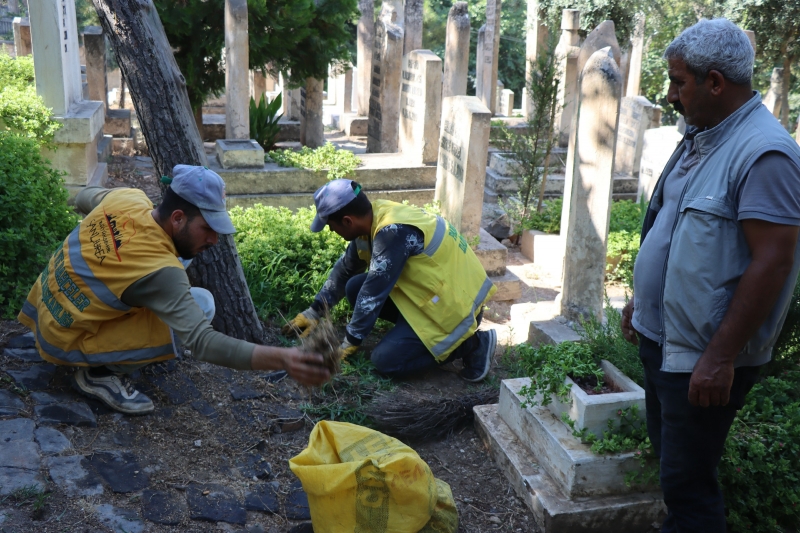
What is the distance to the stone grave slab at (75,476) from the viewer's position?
2.68m

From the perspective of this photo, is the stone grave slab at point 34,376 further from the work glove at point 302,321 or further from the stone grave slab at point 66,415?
the work glove at point 302,321

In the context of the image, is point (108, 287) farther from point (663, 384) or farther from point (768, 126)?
point (768, 126)

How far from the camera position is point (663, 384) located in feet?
7.59

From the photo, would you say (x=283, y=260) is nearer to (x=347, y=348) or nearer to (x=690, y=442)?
(x=347, y=348)

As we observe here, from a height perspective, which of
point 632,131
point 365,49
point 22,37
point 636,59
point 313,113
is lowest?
point 632,131

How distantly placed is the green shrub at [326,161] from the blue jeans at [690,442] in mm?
6327

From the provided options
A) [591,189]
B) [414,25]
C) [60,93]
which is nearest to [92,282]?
[591,189]

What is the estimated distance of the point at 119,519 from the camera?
8.44ft

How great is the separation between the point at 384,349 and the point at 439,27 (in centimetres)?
2533

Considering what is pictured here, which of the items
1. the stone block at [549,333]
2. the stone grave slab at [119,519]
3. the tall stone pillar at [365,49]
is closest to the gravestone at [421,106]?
the stone block at [549,333]

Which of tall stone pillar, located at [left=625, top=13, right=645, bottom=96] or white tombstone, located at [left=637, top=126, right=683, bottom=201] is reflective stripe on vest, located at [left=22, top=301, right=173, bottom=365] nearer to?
white tombstone, located at [left=637, top=126, right=683, bottom=201]

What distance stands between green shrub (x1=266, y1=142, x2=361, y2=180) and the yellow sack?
591 centimetres

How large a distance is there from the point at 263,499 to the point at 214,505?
0.71 ft

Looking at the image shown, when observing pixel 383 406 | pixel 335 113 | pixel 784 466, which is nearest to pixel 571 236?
pixel 383 406
